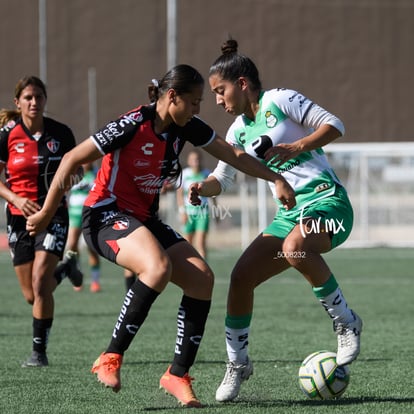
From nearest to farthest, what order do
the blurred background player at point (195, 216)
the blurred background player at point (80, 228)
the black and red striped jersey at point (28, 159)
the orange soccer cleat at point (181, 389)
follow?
1. the orange soccer cleat at point (181, 389)
2. the black and red striped jersey at point (28, 159)
3. the blurred background player at point (80, 228)
4. the blurred background player at point (195, 216)

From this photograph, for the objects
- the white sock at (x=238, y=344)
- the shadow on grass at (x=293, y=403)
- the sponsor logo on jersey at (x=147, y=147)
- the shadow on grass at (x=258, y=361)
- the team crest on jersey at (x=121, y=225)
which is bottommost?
the shadow on grass at (x=258, y=361)

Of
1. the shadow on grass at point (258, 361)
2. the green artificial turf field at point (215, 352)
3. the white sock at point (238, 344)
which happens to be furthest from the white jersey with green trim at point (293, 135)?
the shadow on grass at point (258, 361)

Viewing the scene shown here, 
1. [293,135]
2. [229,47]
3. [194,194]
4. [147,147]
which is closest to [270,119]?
[293,135]

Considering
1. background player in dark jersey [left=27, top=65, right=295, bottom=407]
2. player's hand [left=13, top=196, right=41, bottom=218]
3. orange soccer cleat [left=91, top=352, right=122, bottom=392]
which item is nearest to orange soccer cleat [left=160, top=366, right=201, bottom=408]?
background player in dark jersey [left=27, top=65, right=295, bottom=407]

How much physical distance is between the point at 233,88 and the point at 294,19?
31.5 m

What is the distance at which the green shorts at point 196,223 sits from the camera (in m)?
14.9

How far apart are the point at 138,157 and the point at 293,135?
1.08 meters

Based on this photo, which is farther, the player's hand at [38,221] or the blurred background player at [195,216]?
the blurred background player at [195,216]

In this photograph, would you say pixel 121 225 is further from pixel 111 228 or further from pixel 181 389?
pixel 181 389

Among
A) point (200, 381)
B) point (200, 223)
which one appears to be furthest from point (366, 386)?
point (200, 223)

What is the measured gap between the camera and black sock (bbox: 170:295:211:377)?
5340 millimetres

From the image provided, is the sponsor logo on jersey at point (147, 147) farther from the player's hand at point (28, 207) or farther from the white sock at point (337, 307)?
the white sock at point (337, 307)

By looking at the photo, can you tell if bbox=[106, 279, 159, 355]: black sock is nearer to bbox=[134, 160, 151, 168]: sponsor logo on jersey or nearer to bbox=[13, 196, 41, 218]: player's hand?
bbox=[134, 160, 151, 168]: sponsor logo on jersey

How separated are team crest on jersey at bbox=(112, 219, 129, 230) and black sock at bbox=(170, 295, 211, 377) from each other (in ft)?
1.78
